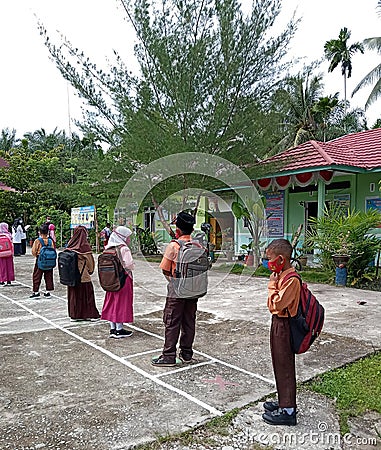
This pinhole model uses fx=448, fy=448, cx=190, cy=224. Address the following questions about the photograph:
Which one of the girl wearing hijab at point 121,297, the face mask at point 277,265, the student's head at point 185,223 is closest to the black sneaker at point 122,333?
the girl wearing hijab at point 121,297

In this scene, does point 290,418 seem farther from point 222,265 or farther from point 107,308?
point 222,265

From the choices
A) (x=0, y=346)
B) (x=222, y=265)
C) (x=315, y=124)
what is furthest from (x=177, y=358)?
(x=315, y=124)

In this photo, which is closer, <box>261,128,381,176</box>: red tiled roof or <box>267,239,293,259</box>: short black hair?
<box>267,239,293,259</box>: short black hair

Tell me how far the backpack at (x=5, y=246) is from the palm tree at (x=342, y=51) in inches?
1182

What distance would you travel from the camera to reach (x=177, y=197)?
1226 cm

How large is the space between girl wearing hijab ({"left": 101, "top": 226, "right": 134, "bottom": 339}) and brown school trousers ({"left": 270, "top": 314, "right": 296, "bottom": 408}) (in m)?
2.53

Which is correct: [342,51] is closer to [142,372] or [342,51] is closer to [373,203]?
[373,203]

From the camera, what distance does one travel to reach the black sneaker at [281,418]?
3.23 meters

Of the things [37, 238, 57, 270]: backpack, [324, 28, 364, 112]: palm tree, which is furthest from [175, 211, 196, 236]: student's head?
[324, 28, 364, 112]: palm tree

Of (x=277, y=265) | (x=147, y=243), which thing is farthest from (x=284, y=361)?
(x=147, y=243)

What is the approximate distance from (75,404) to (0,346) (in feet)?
6.96

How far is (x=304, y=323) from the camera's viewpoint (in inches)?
125

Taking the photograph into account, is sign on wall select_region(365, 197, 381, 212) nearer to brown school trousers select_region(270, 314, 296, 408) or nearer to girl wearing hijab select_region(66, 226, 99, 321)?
girl wearing hijab select_region(66, 226, 99, 321)

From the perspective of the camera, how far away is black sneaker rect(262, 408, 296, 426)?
323cm
